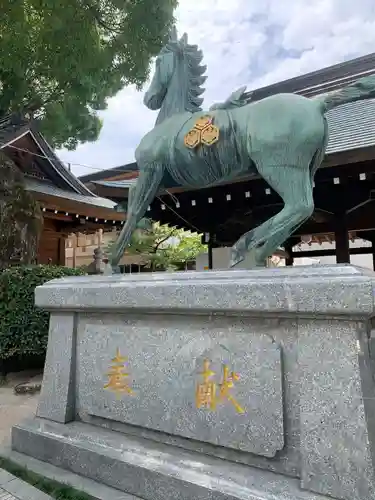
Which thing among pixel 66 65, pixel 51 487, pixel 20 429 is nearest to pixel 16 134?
pixel 66 65

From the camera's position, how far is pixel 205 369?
2.10 metres

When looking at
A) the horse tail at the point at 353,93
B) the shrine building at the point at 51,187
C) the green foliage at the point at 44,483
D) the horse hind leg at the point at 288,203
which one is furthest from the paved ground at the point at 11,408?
the shrine building at the point at 51,187

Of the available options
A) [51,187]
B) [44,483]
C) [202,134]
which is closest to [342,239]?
[202,134]

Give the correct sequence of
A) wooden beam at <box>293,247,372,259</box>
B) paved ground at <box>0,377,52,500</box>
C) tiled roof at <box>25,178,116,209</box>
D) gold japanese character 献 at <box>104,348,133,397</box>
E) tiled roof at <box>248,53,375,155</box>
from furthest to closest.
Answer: wooden beam at <box>293,247,372,259</box>, tiled roof at <box>25,178,116,209</box>, tiled roof at <box>248,53,375,155</box>, gold japanese character 献 at <box>104,348,133,397</box>, paved ground at <box>0,377,52,500</box>

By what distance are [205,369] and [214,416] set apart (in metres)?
0.25

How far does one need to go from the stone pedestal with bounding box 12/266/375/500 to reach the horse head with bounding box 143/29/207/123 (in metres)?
1.42

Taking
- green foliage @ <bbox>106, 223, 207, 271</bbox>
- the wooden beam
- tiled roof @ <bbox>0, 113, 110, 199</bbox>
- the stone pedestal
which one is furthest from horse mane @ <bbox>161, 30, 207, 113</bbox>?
green foliage @ <bbox>106, 223, 207, 271</bbox>

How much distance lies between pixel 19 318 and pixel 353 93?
4.71m

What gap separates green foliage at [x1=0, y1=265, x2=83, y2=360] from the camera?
505 centimetres

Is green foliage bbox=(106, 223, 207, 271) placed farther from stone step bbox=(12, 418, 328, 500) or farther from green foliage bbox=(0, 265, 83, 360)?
stone step bbox=(12, 418, 328, 500)

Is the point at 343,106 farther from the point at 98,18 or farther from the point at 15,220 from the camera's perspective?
the point at 15,220

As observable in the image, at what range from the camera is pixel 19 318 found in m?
5.07

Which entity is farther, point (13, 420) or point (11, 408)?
point (11, 408)

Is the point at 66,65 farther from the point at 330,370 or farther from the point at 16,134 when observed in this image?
the point at 330,370
